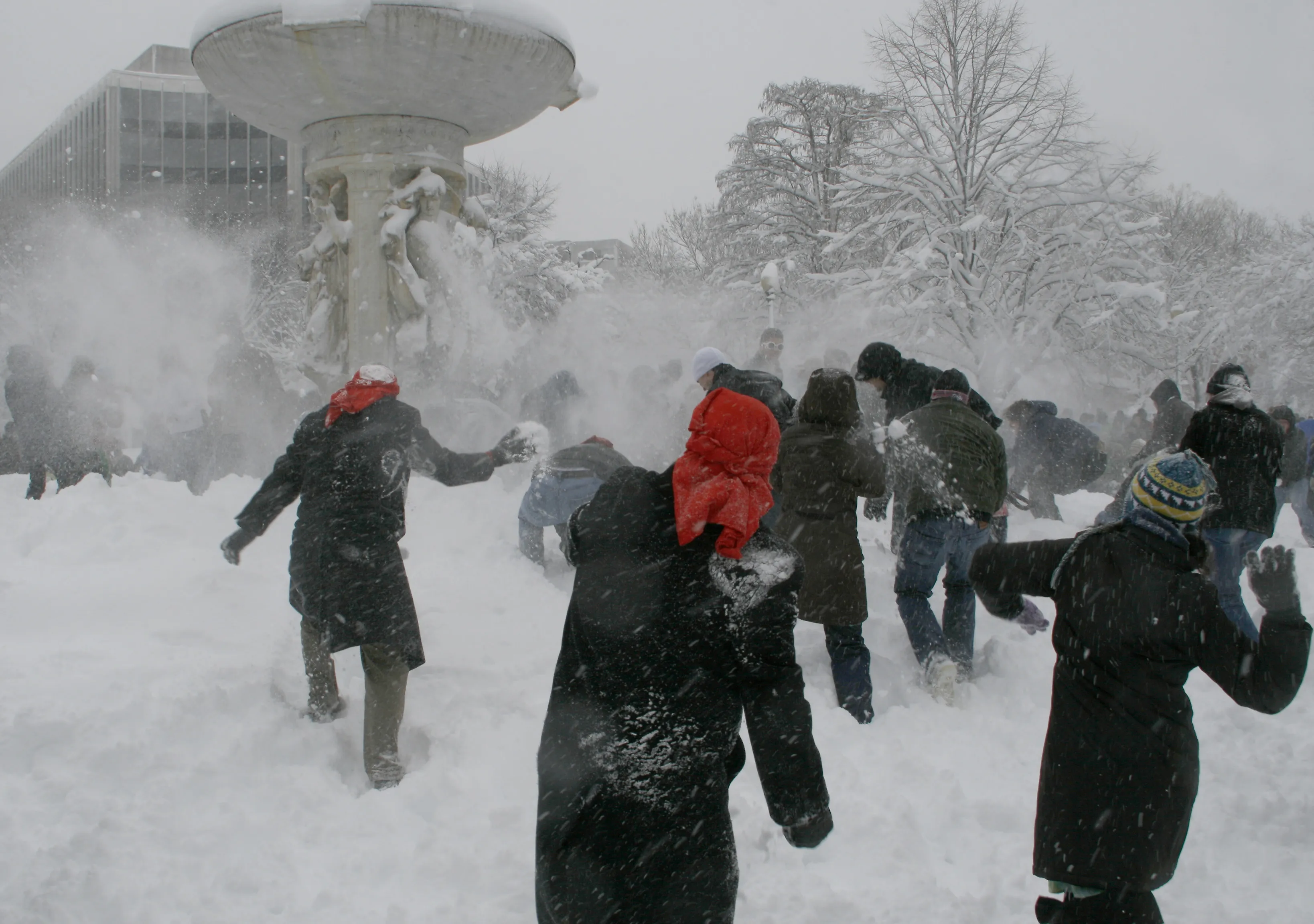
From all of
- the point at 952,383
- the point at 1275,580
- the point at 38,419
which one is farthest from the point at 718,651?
the point at 38,419

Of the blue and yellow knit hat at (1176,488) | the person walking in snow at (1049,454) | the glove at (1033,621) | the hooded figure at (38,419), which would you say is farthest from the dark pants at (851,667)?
the hooded figure at (38,419)

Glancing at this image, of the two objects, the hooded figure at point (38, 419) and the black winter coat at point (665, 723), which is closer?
the black winter coat at point (665, 723)

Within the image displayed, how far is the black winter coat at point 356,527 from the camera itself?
158 inches

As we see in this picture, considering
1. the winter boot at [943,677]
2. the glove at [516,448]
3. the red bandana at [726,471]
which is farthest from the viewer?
the winter boot at [943,677]

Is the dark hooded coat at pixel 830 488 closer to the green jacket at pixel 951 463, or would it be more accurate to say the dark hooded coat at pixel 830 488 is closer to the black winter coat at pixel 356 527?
the green jacket at pixel 951 463

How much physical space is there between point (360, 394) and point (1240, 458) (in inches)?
180

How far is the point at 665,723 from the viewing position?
224 cm

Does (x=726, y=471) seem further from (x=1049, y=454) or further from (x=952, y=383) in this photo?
(x=1049, y=454)

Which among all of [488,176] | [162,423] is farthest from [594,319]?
[162,423]

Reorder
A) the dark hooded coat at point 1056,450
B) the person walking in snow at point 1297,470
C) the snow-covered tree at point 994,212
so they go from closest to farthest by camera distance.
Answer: the dark hooded coat at point 1056,450 → the person walking in snow at point 1297,470 → the snow-covered tree at point 994,212

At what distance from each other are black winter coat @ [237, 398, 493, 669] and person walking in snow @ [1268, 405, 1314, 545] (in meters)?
8.26

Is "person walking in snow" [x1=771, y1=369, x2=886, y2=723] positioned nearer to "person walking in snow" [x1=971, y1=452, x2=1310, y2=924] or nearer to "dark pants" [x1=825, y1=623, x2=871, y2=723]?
"dark pants" [x1=825, y1=623, x2=871, y2=723]

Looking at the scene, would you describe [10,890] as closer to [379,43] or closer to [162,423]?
[379,43]

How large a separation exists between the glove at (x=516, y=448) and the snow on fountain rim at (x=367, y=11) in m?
3.88
